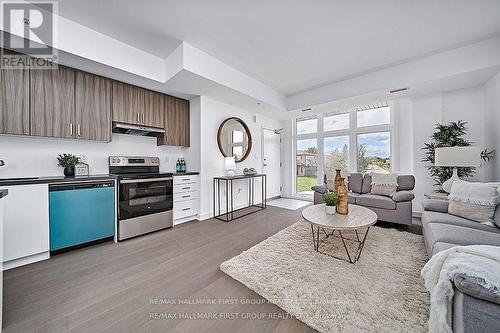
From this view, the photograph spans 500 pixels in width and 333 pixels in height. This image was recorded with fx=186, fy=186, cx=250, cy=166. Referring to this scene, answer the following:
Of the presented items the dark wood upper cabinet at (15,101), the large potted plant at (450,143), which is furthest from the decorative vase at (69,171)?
the large potted plant at (450,143)

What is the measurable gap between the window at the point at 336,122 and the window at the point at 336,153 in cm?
26

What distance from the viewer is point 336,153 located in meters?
4.92

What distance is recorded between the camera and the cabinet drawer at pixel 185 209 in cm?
333

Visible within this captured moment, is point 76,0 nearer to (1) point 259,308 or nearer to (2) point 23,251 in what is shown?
(2) point 23,251

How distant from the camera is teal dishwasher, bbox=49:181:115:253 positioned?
7.20 feet

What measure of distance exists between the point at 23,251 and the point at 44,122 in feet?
4.89

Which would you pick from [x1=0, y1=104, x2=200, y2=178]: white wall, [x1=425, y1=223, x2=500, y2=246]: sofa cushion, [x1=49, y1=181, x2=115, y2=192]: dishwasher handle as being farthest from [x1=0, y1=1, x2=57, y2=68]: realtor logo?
[x1=425, y1=223, x2=500, y2=246]: sofa cushion

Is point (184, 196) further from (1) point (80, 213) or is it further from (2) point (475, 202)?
(2) point (475, 202)

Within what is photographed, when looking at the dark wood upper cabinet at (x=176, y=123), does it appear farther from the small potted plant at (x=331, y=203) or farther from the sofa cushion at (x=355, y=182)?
the sofa cushion at (x=355, y=182)

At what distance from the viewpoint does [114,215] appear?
2621 millimetres

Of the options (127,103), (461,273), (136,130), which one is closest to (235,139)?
(136,130)

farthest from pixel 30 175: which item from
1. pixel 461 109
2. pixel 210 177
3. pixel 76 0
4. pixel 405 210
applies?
pixel 461 109

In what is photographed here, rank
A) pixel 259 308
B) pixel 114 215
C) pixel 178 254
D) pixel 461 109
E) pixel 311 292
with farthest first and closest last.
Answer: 1. pixel 461 109
2. pixel 114 215
3. pixel 178 254
4. pixel 311 292
5. pixel 259 308

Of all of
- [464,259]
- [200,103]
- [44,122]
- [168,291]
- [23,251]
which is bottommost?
[168,291]
